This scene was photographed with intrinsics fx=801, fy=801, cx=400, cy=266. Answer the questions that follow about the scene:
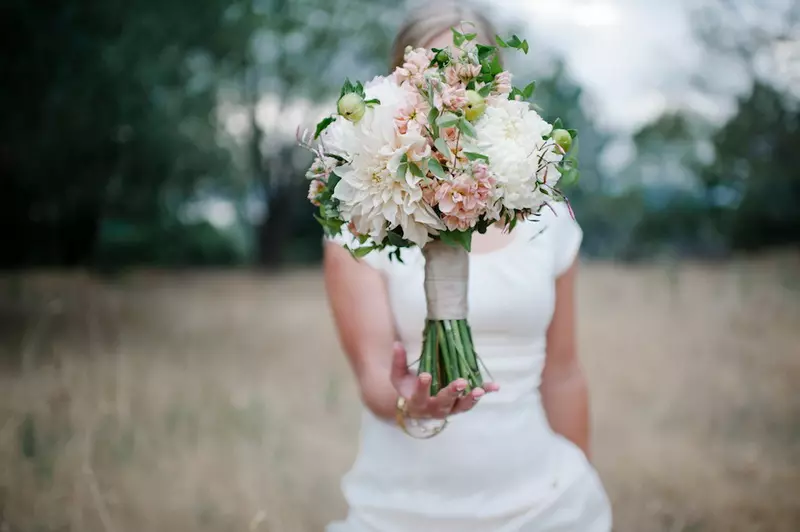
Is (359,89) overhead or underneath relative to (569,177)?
overhead

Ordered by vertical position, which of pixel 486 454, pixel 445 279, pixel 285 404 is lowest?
pixel 285 404

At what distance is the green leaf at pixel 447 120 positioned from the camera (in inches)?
47.4

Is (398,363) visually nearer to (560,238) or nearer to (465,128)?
(465,128)

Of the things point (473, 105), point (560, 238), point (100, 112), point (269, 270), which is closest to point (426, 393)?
point (473, 105)

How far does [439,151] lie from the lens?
122 centimetres

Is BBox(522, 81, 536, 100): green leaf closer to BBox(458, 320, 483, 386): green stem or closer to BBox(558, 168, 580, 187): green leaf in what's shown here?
BBox(558, 168, 580, 187): green leaf

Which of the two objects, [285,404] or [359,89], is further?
[285,404]

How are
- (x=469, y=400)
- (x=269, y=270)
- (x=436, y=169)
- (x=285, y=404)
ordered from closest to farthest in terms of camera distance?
(x=436, y=169) → (x=469, y=400) → (x=285, y=404) → (x=269, y=270)

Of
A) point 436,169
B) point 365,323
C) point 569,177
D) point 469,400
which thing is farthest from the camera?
point 365,323

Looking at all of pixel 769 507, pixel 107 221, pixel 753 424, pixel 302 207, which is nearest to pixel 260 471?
pixel 769 507

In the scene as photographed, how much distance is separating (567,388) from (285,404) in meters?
4.40

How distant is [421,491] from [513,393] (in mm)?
265

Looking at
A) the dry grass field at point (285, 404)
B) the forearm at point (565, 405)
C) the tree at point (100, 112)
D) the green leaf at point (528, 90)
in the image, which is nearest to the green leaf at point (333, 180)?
the green leaf at point (528, 90)

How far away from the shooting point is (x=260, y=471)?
4723 millimetres
